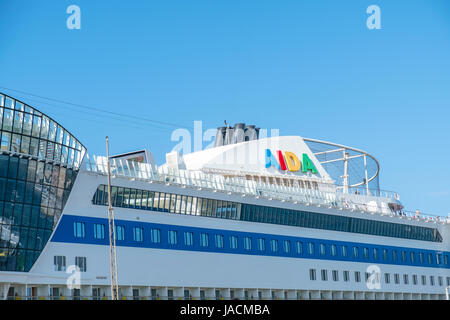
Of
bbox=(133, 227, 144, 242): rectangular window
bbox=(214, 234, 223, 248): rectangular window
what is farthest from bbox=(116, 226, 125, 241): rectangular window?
bbox=(214, 234, 223, 248): rectangular window

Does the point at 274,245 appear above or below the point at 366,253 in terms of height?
below

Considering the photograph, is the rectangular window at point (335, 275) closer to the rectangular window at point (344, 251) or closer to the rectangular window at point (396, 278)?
the rectangular window at point (344, 251)

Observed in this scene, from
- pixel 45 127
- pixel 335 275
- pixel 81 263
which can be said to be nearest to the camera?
pixel 45 127

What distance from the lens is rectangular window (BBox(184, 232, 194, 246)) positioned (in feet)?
196

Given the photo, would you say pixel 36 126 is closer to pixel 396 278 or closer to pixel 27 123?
pixel 27 123

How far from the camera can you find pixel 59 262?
5088cm

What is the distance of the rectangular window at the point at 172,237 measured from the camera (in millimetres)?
58719

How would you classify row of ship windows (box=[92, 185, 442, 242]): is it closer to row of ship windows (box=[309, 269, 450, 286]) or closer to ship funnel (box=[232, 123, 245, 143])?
row of ship windows (box=[309, 269, 450, 286])

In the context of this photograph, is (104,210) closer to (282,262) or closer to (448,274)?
(282,262)

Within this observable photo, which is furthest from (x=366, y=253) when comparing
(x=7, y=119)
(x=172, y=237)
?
(x=7, y=119)

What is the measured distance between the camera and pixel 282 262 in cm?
6769

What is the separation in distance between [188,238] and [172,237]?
1764mm

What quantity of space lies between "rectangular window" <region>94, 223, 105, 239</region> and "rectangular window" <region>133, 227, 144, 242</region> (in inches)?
115

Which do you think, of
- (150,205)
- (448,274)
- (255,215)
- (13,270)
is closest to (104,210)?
(150,205)
